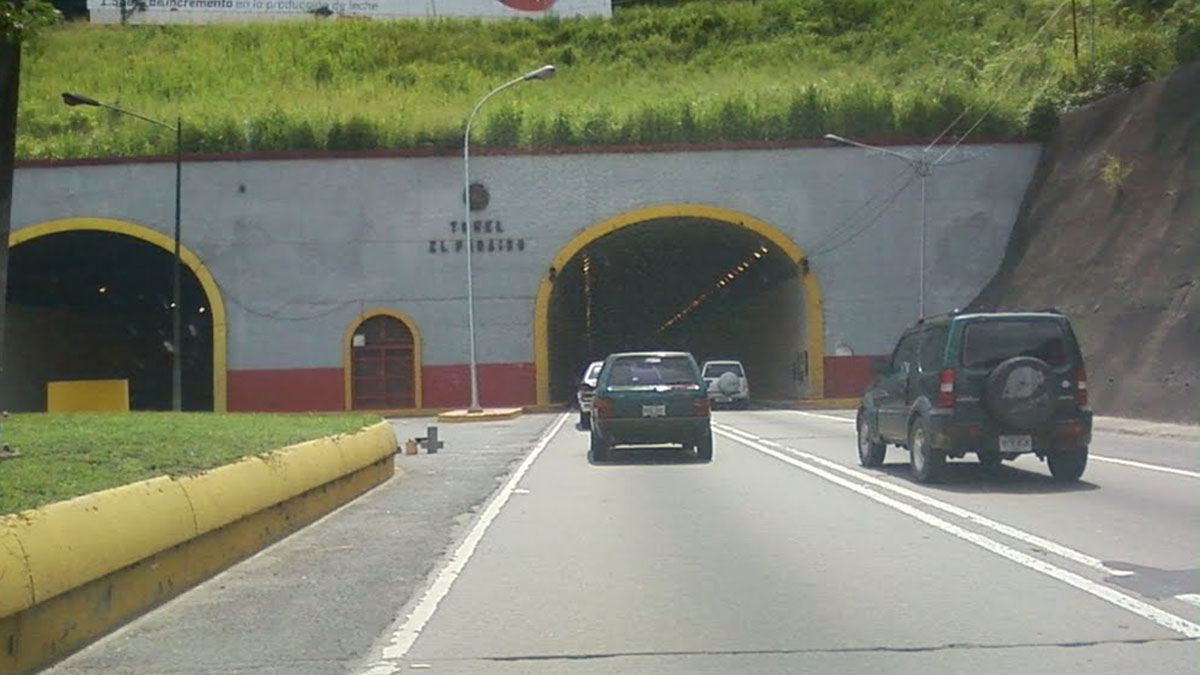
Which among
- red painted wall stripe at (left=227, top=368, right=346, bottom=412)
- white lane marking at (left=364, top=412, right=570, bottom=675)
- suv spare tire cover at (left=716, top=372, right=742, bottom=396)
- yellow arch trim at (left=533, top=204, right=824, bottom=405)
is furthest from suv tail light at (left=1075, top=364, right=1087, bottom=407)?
red painted wall stripe at (left=227, top=368, right=346, bottom=412)

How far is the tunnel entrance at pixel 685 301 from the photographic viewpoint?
2002 inches

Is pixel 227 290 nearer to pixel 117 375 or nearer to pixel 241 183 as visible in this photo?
pixel 241 183

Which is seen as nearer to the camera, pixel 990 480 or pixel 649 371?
pixel 990 480

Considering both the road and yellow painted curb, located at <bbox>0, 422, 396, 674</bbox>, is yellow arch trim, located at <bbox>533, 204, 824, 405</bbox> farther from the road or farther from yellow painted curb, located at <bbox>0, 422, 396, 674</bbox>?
yellow painted curb, located at <bbox>0, 422, 396, 674</bbox>

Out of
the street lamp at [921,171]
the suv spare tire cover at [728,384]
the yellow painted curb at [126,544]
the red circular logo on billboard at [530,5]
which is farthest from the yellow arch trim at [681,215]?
the yellow painted curb at [126,544]

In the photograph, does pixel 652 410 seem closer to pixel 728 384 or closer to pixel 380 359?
pixel 728 384

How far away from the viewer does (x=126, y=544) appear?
30.3ft

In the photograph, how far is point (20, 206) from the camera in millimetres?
46250

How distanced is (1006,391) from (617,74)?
47025 millimetres

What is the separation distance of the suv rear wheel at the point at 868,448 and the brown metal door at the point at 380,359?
28.0 m

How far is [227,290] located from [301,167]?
4763 mm

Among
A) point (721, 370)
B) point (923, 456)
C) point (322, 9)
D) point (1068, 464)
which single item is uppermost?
point (322, 9)

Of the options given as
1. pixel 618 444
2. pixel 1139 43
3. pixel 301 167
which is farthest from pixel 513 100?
pixel 618 444

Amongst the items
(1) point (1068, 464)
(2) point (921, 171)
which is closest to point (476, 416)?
(2) point (921, 171)
